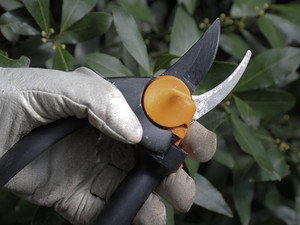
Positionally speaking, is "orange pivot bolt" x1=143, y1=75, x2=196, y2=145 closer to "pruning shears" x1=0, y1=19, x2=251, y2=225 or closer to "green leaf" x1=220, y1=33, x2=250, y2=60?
"pruning shears" x1=0, y1=19, x2=251, y2=225

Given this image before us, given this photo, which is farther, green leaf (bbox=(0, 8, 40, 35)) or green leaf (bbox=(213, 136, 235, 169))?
green leaf (bbox=(213, 136, 235, 169))

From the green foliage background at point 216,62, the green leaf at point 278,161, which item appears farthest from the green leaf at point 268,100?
the green leaf at point 278,161

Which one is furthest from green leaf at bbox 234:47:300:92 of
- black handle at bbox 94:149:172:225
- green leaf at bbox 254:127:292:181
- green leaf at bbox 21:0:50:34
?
green leaf at bbox 21:0:50:34

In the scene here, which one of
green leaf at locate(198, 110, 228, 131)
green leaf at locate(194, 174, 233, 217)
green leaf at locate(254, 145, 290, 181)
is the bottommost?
green leaf at locate(254, 145, 290, 181)

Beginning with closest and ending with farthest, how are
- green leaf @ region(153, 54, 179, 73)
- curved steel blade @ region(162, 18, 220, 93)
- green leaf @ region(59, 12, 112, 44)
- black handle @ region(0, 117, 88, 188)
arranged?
black handle @ region(0, 117, 88, 188), curved steel blade @ region(162, 18, 220, 93), green leaf @ region(153, 54, 179, 73), green leaf @ region(59, 12, 112, 44)

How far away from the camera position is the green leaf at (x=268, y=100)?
46.3 inches

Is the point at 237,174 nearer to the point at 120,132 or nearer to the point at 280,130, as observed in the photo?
the point at 280,130

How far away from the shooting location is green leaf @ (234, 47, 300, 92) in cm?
109

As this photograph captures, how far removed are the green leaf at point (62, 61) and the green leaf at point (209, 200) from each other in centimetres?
46

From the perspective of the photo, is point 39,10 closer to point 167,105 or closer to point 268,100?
point 167,105

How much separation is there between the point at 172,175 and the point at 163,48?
603 millimetres

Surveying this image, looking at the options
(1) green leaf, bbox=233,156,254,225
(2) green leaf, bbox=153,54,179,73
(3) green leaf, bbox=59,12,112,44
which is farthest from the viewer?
(1) green leaf, bbox=233,156,254,225

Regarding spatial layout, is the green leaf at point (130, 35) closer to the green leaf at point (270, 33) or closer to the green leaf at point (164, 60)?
the green leaf at point (164, 60)

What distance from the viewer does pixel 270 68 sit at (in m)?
1.10
